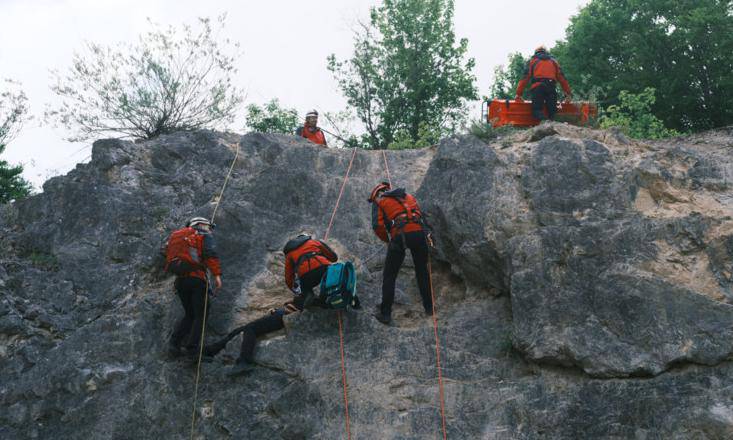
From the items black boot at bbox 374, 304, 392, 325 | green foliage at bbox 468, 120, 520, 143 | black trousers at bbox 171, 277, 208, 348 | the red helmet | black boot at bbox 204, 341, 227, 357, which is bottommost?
black boot at bbox 204, 341, 227, 357

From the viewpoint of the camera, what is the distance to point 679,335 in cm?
831

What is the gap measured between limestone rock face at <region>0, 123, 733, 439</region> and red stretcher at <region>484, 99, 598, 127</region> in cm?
123

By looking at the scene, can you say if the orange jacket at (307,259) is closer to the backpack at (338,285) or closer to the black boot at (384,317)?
the backpack at (338,285)

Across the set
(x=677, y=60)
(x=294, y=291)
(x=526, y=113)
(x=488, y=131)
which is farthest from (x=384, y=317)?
(x=677, y=60)

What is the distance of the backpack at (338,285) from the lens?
8.95 meters

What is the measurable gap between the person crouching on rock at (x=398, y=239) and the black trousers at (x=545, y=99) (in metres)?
4.06

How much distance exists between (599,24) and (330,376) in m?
14.2

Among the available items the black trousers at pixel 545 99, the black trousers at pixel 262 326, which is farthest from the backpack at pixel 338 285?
the black trousers at pixel 545 99

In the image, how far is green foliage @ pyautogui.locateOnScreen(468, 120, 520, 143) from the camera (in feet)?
40.5

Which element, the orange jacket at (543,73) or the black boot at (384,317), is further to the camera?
the orange jacket at (543,73)

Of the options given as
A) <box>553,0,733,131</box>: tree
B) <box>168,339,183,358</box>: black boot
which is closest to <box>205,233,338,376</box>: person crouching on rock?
<box>168,339,183,358</box>: black boot

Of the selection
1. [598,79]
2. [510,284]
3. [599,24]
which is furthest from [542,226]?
[599,24]

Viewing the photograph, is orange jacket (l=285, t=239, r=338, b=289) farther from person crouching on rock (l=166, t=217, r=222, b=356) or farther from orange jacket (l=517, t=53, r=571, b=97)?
orange jacket (l=517, t=53, r=571, b=97)

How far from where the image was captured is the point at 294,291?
9.47m
